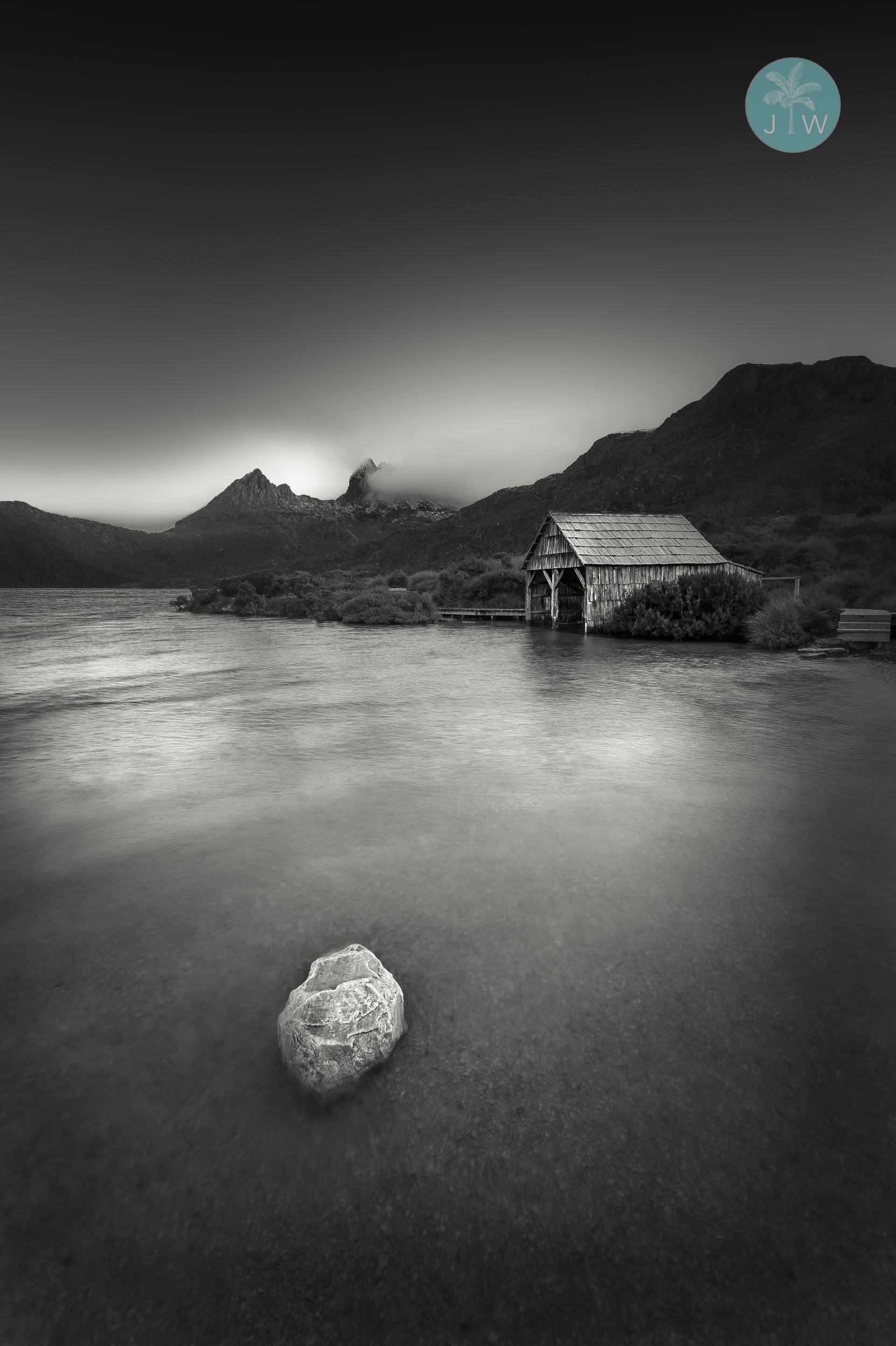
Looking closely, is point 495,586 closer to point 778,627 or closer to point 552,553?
point 552,553

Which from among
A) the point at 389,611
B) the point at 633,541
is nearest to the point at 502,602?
the point at 389,611

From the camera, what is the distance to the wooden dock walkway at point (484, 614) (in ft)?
116

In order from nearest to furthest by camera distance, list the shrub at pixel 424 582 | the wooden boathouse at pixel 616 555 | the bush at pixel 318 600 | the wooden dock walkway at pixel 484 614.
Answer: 1. the wooden boathouse at pixel 616 555
2. the wooden dock walkway at pixel 484 614
3. the bush at pixel 318 600
4. the shrub at pixel 424 582

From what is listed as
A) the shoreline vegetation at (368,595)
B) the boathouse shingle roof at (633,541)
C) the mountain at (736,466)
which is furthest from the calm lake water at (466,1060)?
the mountain at (736,466)

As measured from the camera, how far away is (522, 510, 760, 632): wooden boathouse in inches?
1029

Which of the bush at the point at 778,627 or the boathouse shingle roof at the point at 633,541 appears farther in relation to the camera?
the boathouse shingle roof at the point at 633,541

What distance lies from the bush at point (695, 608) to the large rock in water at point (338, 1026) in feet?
73.9

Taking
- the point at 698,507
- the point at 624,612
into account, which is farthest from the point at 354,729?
the point at 698,507

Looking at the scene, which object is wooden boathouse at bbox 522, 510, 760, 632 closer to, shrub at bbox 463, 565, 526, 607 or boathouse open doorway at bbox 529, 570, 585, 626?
boathouse open doorway at bbox 529, 570, 585, 626

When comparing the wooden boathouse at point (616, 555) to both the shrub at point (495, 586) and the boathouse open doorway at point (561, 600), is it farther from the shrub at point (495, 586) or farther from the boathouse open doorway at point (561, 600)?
the shrub at point (495, 586)

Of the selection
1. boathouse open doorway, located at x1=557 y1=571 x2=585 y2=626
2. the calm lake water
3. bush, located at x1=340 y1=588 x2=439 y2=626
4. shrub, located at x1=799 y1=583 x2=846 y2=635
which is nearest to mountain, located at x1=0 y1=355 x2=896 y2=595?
shrub, located at x1=799 y1=583 x2=846 y2=635

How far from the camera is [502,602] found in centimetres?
3906

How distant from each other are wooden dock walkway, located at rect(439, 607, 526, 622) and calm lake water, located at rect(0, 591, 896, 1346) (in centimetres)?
2756

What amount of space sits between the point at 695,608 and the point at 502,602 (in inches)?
654
